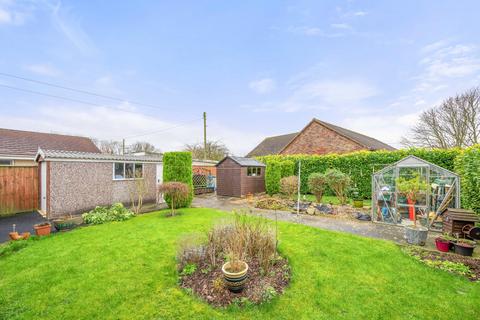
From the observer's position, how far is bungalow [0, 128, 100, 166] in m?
12.4

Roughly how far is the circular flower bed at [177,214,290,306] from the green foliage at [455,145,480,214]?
688 centimetres

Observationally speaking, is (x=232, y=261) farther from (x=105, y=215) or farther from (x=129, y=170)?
(x=129, y=170)

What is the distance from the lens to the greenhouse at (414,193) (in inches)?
271

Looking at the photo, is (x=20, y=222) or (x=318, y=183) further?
(x=318, y=183)

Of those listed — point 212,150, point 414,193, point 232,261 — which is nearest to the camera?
point 232,261

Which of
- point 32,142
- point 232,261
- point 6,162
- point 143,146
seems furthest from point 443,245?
point 143,146

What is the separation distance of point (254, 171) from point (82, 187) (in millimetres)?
10562

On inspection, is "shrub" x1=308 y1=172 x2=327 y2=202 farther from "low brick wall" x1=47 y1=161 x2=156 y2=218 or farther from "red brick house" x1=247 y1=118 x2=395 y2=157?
"low brick wall" x1=47 y1=161 x2=156 y2=218

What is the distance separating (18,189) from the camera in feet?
31.5

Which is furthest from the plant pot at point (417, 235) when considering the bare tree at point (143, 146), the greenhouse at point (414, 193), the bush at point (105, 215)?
the bare tree at point (143, 146)

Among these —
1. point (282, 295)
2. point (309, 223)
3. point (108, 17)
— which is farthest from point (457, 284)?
point (108, 17)

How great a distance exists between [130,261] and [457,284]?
6.57 meters

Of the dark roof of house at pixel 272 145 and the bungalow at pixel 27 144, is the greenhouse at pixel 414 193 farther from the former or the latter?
the bungalow at pixel 27 144

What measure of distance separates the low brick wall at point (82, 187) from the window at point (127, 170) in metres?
0.22
